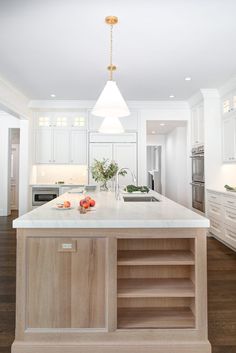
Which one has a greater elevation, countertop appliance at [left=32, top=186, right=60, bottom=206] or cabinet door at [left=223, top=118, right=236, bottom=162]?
cabinet door at [left=223, top=118, right=236, bottom=162]

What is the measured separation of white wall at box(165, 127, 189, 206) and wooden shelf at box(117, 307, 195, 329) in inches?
204

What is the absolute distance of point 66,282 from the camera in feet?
5.92

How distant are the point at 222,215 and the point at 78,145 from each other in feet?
11.8

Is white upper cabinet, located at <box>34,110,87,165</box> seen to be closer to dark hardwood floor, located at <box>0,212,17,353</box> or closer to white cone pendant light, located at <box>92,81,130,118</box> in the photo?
dark hardwood floor, located at <box>0,212,17,353</box>

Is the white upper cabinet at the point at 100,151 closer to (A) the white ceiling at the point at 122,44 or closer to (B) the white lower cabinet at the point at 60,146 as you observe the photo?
(B) the white lower cabinet at the point at 60,146

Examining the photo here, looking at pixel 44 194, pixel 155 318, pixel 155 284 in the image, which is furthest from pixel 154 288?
pixel 44 194

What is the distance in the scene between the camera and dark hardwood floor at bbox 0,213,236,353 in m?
1.97

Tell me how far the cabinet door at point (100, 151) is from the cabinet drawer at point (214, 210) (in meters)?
2.48

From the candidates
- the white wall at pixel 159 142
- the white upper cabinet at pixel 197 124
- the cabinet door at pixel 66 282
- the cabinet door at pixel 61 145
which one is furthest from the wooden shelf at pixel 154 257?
the white wall at pixel 159 142

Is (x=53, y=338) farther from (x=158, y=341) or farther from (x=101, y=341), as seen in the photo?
(x=158, y=341)

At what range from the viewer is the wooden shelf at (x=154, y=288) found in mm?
1823

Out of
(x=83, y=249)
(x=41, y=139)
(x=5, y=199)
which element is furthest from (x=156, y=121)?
(x=83, y=249)

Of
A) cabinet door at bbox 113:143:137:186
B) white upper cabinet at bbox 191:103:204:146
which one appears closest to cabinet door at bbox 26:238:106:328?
white upper cabinet at bbox 191:103:204:146

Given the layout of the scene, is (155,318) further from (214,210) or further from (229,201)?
(214,210)
